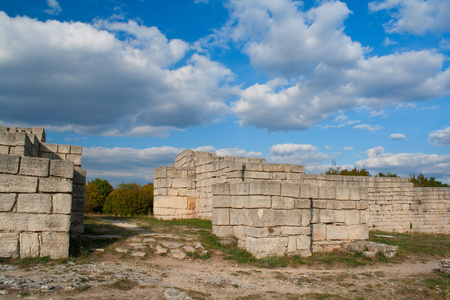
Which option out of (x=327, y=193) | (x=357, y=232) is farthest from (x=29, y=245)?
(x=357, y=232)

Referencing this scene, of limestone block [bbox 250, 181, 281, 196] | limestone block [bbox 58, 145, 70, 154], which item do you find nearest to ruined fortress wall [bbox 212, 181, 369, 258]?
limestone block [bbox 250, 181, 281, 196]

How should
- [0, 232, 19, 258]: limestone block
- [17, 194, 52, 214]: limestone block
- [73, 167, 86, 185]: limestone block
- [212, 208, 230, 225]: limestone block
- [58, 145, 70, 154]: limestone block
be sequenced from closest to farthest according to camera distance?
[0, 232, 19, 258]: limestone block → [17, 194, 52, 214]: limestone block → [73, 167, 86, 185]: limestone block → [212, 208, 230, 225]: limestone block → [58, 145, 70, 154]: limestone block

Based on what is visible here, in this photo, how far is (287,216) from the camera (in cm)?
888

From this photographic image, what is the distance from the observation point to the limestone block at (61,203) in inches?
278

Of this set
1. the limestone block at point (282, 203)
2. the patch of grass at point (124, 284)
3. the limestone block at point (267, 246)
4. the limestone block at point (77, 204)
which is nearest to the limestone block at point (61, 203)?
the limestone block at point (77, 204)

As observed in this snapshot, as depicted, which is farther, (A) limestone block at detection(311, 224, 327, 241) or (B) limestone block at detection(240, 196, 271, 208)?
(A) limestone block at detection(311, 224, 327, 241)

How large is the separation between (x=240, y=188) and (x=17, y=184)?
5315mm

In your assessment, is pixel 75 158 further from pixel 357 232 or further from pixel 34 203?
pixel 357 232

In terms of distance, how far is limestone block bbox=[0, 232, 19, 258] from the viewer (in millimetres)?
6563

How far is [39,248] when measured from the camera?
685cm

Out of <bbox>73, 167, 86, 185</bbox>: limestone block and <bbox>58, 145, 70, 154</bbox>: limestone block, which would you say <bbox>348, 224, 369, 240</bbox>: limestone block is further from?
<bbox>58, 145, 70, 154</bbox>: limestone block

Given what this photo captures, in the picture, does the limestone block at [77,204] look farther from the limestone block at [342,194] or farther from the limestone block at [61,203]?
the limestone block at [342,194]

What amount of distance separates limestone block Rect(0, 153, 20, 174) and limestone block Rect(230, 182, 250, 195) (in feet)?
17.5

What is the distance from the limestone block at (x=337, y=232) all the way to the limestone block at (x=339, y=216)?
177 mm
